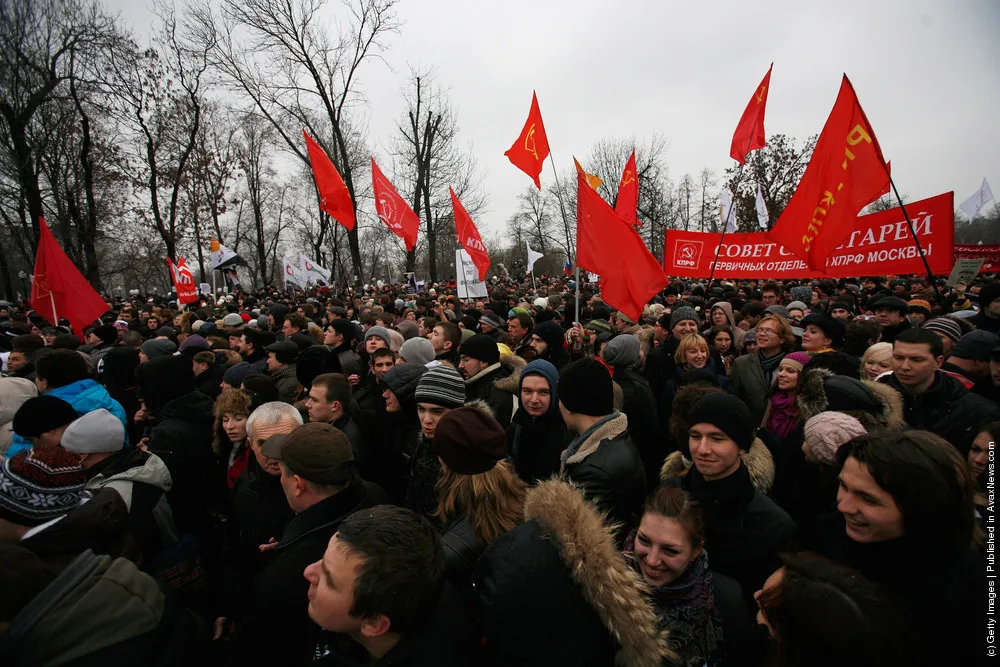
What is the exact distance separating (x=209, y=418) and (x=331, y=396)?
1.02 meters

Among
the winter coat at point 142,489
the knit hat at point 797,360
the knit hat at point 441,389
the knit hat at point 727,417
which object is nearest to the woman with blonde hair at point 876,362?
the knit hat at point 797,360

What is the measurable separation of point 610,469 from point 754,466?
881 mm

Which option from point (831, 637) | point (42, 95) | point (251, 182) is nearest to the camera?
point (831, 637)

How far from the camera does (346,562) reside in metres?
1.45

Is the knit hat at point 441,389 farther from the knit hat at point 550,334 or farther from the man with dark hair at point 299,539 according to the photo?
the knit hat at point 550,334

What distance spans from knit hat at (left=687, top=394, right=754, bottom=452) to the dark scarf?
0.70 metres

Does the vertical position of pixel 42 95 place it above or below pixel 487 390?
above

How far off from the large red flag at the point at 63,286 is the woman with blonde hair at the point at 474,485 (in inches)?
291

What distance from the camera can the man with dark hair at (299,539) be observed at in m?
1.91

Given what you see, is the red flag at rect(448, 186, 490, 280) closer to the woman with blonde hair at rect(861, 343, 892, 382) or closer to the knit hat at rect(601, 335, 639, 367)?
the knit hat at rect(601, 335, 639, 367)

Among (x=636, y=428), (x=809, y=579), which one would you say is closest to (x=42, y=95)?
(x=636, y=428)

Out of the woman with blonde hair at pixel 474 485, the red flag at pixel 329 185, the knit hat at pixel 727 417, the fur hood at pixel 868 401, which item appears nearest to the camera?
the woman with blonde hair at pixel 474 485

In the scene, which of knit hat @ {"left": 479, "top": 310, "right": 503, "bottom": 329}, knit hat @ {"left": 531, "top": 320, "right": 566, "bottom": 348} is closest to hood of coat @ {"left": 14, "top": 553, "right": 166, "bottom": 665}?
knit hat @ {"left": 531, "top": 320, "right": 566, "bottom": 348}

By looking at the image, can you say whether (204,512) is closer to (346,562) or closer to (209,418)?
(209,418)
